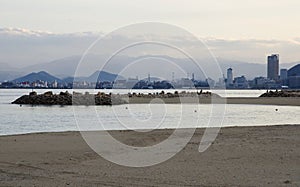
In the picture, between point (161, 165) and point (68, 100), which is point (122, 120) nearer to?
point (161, 165)

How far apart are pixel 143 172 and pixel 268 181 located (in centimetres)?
318

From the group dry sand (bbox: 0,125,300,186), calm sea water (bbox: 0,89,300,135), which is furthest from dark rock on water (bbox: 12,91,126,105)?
dry sand (bbox: 0,125,300,186)

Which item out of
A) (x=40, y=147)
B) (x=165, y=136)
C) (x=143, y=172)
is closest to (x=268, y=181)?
(x=143, y=172)

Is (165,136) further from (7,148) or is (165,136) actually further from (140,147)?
(7,148)

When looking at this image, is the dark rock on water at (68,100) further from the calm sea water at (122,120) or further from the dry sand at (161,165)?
the dry sand at (161,165)

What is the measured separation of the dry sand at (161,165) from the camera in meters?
11.8

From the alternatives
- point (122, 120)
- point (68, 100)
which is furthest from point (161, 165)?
point (68, 100)

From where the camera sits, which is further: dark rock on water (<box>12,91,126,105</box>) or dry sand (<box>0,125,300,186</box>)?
dark rock on water (<box>12,91,126,105</box>)

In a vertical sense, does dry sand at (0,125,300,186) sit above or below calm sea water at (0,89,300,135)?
above

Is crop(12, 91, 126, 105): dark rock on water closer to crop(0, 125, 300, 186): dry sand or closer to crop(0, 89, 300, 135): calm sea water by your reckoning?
crop(0, 89, 300, 135): calm sea water

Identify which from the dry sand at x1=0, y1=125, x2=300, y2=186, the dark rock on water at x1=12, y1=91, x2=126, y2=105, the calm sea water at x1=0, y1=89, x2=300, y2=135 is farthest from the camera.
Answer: the dark rock on water at x1=12, y1=91, x2=126, y2=105

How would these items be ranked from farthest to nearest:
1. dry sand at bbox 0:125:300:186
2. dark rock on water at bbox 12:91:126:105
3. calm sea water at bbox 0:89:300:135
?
dark rock on water at bbox 12:91:126:105
calm sea water at bbox 0:89:300:135
dry sand at bbox 0:125:300:186

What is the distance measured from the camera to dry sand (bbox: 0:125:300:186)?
11.8m

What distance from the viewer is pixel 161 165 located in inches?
566
